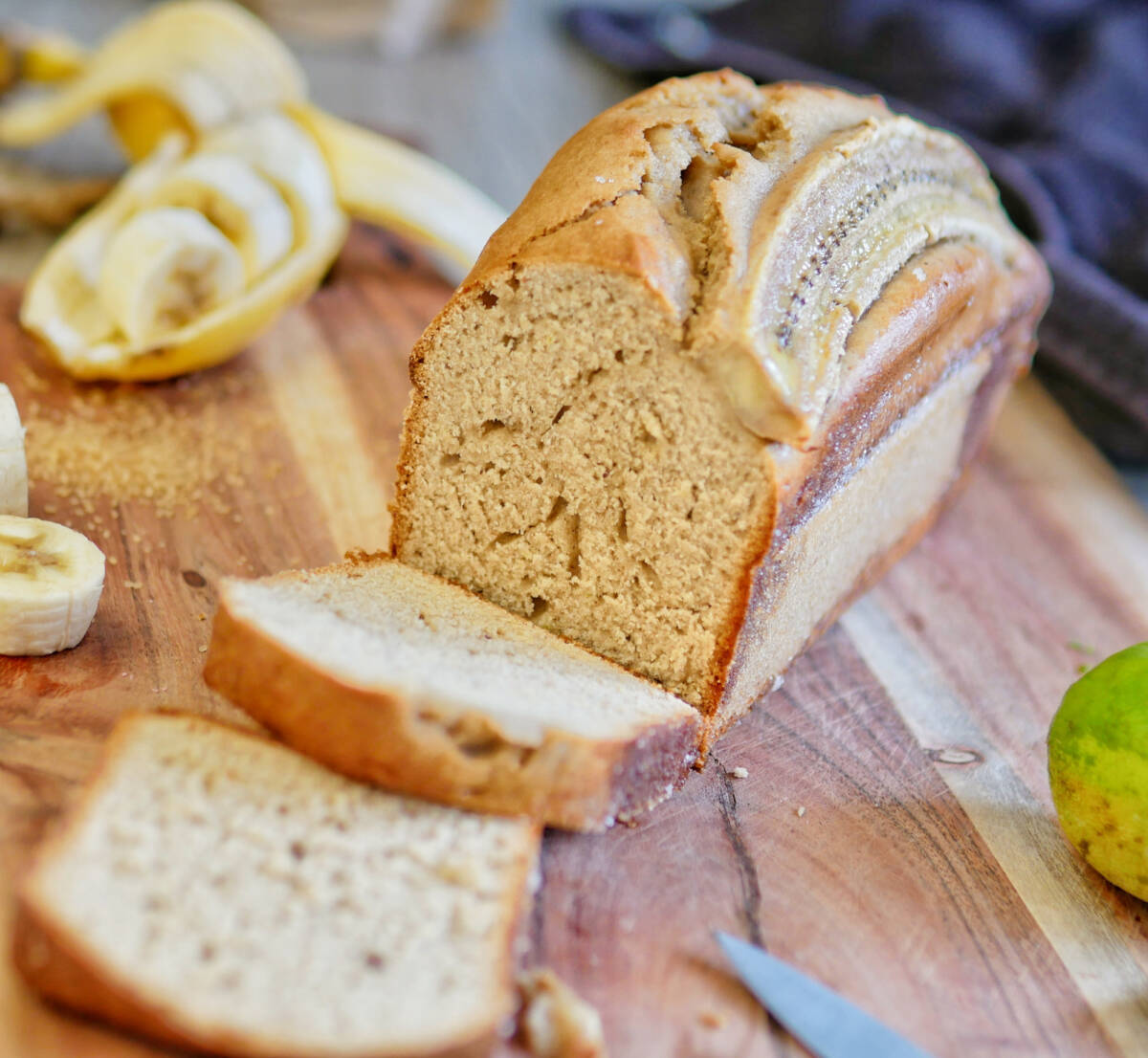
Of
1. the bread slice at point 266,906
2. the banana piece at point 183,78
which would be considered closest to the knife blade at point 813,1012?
the bread slice at point 266,906

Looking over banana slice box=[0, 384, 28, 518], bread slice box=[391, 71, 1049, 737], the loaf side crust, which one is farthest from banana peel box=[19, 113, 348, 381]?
the loaf side crust

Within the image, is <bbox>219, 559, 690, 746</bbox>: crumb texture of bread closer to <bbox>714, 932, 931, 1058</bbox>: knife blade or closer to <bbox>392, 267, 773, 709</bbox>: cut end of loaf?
<bbox>392, 267, 773, 709</bbox>: cut end of loaf

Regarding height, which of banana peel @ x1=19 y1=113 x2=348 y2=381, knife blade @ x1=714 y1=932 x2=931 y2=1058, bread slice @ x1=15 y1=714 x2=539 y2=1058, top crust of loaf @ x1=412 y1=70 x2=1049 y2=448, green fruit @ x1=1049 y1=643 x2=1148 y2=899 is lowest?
banana peel @ x1=19 y1=113 x2=348 y2=381

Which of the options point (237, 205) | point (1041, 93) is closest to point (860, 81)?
point (1041, 93)

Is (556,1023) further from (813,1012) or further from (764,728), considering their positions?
(764,728)

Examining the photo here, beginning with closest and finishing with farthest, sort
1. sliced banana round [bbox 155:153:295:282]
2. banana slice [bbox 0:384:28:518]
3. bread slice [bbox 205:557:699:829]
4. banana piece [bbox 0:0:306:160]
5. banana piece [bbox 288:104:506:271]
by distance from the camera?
bread slice [bbox 205:557:699:829], banana slice [bbox 0:384:28:518], sliced banana round [bbox 155:153:295:282], banana piece [bbox 288:104:506:271], banana piece [bbox 0:0:306:160]

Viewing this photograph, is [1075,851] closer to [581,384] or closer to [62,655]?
[581,384]

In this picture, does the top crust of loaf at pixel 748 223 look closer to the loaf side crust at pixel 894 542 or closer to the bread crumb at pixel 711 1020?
the loaf side crust at pixel 894 542
